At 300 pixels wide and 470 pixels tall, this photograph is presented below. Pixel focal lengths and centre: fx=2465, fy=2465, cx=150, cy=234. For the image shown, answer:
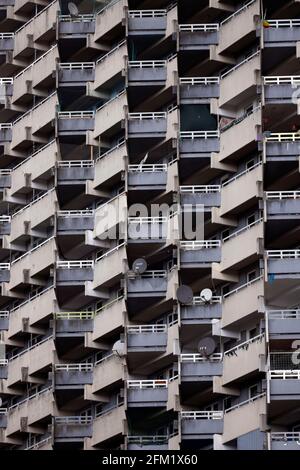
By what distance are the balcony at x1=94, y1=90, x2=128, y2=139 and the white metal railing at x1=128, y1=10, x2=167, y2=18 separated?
369 centimetres

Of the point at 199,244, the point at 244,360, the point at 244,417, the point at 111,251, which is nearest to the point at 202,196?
the point at 199,244

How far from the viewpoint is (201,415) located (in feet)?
343

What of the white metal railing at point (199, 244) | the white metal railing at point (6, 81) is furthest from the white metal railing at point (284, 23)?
the white metal railing at point (6, 81)

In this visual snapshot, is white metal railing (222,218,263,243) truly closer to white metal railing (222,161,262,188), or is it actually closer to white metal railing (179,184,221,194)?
white metal railing (222,161,262,188)

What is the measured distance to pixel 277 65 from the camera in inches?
4227

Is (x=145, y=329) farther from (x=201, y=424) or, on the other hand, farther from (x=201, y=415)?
(x=201, y=424)

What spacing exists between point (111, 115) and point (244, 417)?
61.5 feet

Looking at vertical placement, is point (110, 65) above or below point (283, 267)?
above

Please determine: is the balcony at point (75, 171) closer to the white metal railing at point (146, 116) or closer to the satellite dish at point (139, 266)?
the white metal railing at point (146, 116)

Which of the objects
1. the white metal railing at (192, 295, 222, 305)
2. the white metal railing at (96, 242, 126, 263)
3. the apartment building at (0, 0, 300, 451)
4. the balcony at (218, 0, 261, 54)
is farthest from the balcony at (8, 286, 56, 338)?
the balcony at (218, 0, 261, 54)

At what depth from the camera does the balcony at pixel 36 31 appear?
119 metres

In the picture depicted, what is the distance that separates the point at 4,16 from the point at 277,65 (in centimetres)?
2031

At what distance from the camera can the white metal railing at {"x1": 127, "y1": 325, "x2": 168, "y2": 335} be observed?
355 ft
